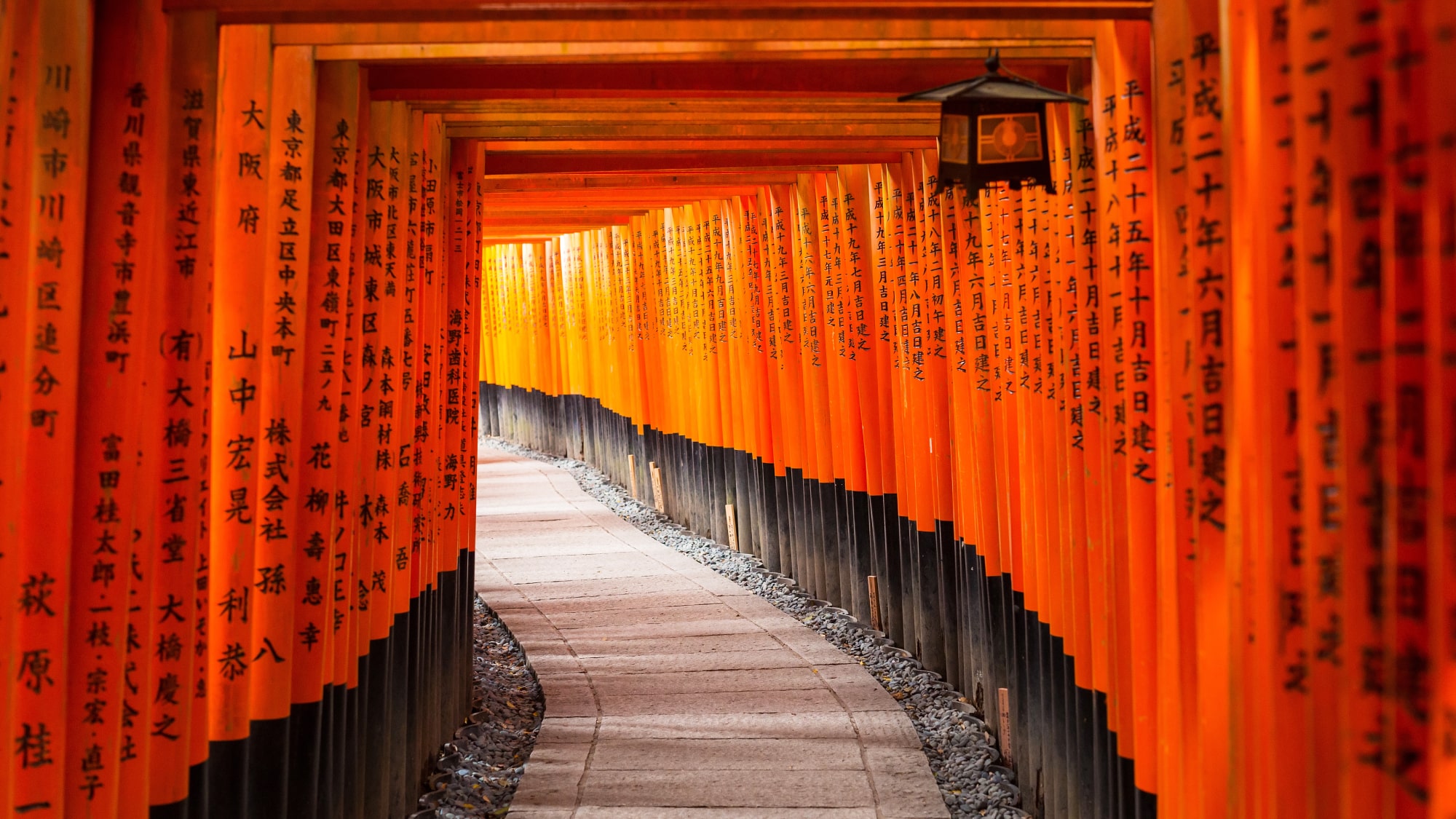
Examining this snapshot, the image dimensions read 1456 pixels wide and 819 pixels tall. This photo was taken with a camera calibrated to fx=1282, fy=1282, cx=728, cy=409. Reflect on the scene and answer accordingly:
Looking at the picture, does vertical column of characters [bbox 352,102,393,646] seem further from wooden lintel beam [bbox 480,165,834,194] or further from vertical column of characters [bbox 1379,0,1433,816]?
vertical column of characters [bbox 1379,0,1433,816]

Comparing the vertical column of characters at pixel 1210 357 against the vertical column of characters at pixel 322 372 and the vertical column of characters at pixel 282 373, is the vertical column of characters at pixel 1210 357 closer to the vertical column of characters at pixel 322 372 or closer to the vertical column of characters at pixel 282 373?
the vertical column of characters at pixel 282 373

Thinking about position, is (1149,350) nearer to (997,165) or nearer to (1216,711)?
(997,165)

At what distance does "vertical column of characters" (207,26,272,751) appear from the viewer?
4035 mm

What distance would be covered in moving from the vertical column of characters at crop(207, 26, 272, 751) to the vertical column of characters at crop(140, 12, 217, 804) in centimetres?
42

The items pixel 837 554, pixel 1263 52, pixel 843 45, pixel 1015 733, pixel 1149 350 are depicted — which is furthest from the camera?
pixel 837 554

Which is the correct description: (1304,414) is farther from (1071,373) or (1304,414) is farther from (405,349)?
(405,349)

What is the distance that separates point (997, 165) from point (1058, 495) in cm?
161

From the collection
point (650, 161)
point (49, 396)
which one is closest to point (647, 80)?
point (650, 161)

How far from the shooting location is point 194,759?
3.79 metres

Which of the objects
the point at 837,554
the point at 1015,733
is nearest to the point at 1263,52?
the point at 1015,733

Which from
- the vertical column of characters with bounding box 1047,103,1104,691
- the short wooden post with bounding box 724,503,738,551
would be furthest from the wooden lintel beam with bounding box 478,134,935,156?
the short wooden post with bounding box 724,503,738,551

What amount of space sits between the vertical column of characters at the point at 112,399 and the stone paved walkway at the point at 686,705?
10.1 ft

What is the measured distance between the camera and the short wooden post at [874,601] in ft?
30.3

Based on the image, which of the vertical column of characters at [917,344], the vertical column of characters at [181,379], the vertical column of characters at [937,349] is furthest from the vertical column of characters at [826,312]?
the vertical column of characters at [181,379]
